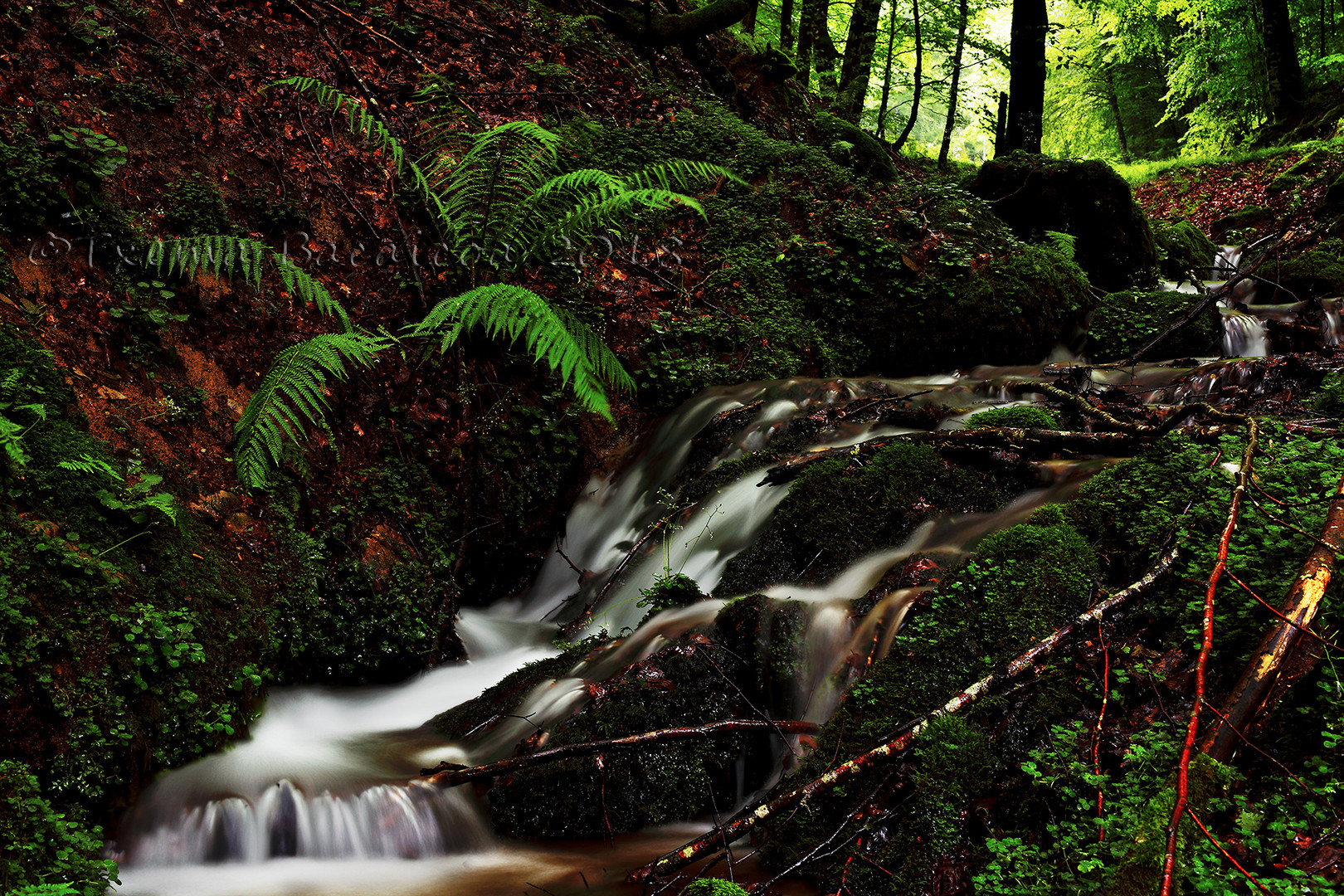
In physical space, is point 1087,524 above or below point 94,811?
above

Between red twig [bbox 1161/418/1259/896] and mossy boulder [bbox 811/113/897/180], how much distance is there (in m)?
6.77

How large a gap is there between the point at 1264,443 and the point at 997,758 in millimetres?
1723

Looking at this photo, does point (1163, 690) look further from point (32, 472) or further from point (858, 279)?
point (858, 279)

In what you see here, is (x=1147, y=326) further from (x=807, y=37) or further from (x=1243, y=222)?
(x=807, y=37)

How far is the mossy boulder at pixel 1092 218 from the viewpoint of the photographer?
28.4ft

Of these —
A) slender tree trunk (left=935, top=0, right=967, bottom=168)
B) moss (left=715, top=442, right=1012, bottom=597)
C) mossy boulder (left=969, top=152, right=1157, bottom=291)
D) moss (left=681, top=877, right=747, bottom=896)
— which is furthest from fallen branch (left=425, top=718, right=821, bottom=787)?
slender tree trunk (left=935, top=0, right=967, bottom=168)

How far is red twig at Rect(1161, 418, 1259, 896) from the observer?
1.55 m

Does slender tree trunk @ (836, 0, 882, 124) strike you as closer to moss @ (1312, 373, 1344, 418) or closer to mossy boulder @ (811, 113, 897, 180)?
mossy boulder @ (811, 113, 897, 180)

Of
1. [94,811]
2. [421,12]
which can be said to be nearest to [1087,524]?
[94,811]

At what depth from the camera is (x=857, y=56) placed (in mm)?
12555

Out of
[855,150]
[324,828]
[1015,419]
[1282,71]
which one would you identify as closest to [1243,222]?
[1282,71]

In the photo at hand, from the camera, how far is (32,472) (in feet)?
9.77

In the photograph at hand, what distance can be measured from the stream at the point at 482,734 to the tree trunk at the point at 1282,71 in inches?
589

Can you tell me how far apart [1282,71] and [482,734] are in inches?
788
